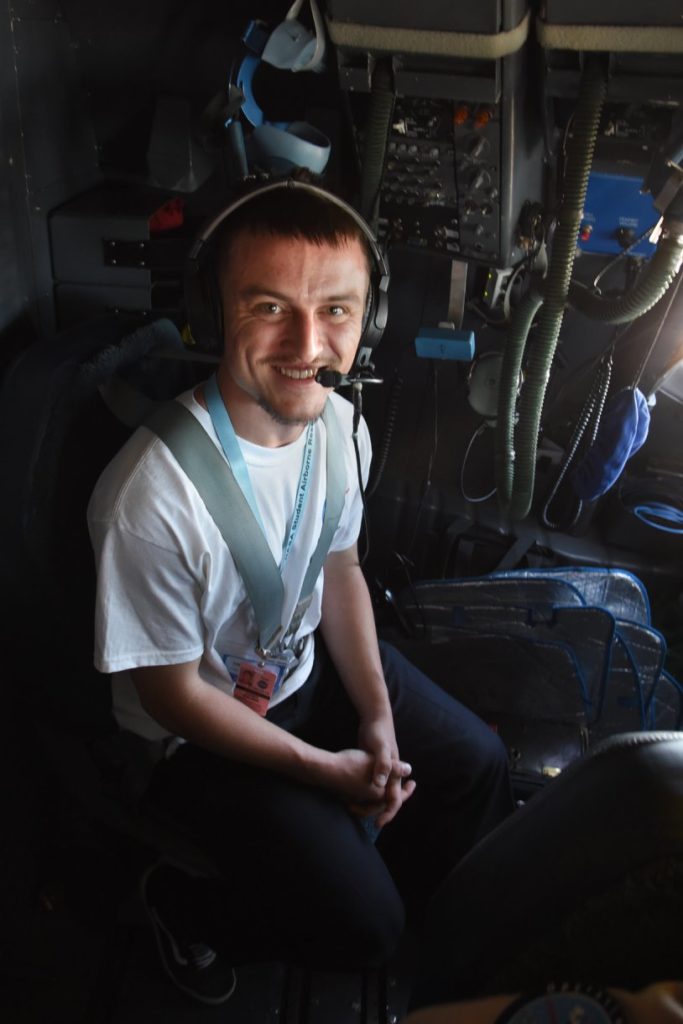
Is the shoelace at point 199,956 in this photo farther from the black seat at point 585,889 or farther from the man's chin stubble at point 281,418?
the man's chin stubble at point 281,418

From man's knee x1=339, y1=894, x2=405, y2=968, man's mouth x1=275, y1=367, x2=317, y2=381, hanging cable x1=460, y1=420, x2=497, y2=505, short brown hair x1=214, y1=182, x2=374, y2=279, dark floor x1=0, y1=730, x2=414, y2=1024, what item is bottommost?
dark floor x1=0, y1=730, x2=414, y2=1024

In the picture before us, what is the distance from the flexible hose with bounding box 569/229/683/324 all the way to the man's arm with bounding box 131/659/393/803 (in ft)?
3.29

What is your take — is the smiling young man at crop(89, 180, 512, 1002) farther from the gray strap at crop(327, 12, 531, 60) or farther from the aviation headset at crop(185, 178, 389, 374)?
the gray strap at crop(327, 12, 531, 60)

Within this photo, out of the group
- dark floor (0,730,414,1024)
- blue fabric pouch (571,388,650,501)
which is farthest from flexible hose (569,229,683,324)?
dark floor (0,730,414,1024)

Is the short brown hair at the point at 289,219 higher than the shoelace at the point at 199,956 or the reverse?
higher

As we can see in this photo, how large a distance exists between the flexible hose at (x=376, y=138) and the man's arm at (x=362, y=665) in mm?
728

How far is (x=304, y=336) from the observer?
1.31 meters

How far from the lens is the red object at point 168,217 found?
5.91 ft

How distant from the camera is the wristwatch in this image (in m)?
0.69

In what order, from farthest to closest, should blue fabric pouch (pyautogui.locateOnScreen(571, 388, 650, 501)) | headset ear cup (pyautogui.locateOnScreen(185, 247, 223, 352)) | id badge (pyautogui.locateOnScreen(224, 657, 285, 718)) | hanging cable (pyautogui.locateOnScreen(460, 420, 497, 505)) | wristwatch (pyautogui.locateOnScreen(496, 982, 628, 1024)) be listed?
hanging cable (pyautogui.locateOnScreen(460, 420, 497, 505))
blue fabric pouch (pyautogui.locateOnScreen(571, 388, 650, 501))
id badge (pyautogui.locateOnScreen(224, 657, 285, 718))
headset ear cup (pyautogui.locateOnScreen(185, 247, 223, 352))
wristwatch (pyautogui.locateOnScreen(496, 982, 628, 1024))

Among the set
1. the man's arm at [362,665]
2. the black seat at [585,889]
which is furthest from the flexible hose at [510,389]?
the black seat at [585,889]

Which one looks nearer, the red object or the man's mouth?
the man's mouth

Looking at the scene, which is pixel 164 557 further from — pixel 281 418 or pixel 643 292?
pixel 643 292

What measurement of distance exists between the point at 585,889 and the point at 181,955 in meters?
1.15
